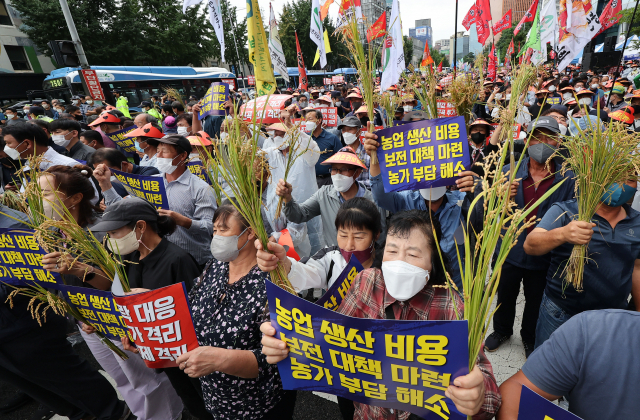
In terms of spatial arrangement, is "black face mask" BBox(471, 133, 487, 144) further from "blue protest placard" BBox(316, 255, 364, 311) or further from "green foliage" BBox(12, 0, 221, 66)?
"green foliage" BBox(12, 0, 221, 66)

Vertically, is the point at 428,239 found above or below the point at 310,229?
above

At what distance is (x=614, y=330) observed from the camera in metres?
1.08

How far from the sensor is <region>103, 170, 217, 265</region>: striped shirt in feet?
10.0

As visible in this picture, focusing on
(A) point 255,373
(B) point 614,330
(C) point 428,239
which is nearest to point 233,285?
(A) point 255,373

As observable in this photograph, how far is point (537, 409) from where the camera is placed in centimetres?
100

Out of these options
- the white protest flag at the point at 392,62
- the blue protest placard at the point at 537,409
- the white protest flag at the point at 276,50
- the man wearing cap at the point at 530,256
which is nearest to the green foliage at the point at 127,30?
the white protest flag at the point at 276,50

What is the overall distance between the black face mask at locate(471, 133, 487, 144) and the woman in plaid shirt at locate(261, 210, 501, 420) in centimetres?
379

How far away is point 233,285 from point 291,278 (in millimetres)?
341

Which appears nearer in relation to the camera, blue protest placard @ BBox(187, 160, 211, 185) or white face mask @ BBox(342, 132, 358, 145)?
blue protest placard @ BBox(187, 160, 211, 185)

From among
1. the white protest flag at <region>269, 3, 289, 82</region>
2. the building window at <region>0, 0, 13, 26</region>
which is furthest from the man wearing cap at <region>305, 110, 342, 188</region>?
Result: the building window at <region>0, 0, 13, 26</region>

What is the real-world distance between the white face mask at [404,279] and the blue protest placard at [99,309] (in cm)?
160

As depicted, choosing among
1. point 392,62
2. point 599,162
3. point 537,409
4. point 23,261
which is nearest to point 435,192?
point 599,162

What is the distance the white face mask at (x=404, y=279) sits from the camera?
1.45m

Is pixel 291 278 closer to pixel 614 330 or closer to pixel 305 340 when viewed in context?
pixel 305 340
